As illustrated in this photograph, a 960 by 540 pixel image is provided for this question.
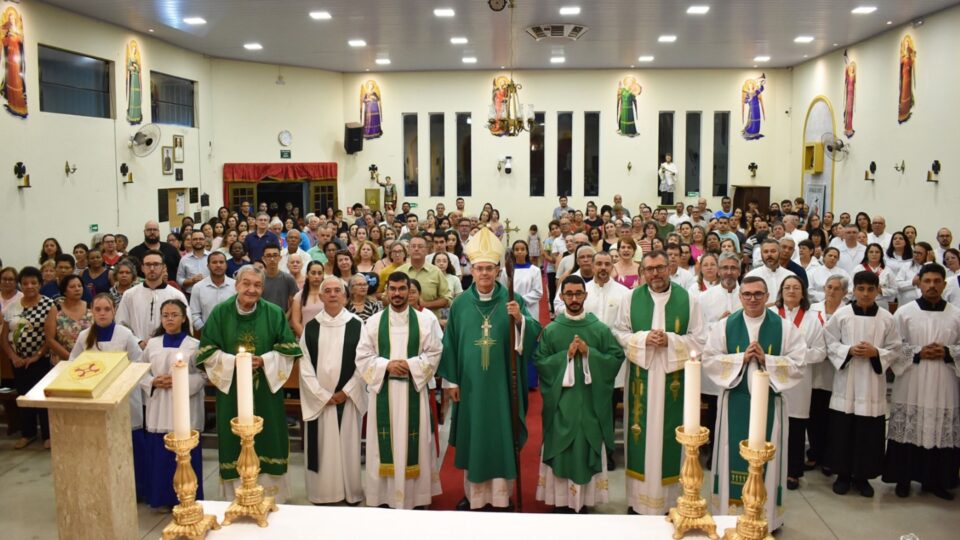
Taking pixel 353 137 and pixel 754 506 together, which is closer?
pixel 754 506

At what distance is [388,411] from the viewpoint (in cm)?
593

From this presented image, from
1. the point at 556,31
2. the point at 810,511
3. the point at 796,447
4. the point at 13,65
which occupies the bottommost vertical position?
the point at 810,511

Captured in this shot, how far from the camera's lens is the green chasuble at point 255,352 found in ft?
19.3

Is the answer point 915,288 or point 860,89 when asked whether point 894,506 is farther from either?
point 860,89

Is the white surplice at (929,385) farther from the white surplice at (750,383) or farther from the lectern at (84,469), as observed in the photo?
the lectern at (84,469)

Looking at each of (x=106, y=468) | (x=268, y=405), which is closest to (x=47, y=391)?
(x=106, y=468)

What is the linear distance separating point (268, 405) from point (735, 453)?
10.8 feet

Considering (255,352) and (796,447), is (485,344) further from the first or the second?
(796,447)

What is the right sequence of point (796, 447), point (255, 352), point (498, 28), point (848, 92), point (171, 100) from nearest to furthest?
point (255, 352) < point (796, 447) < point (498, 28) < point (171, 100) < point (848, 92)

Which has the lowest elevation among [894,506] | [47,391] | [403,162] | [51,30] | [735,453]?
[894,506]

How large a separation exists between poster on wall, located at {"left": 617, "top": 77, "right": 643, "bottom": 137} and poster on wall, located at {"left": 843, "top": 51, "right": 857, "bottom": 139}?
18.7 feet

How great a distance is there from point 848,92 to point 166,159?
48.0 feet

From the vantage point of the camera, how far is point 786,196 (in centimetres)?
2227

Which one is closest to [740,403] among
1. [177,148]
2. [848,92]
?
[848,92]
